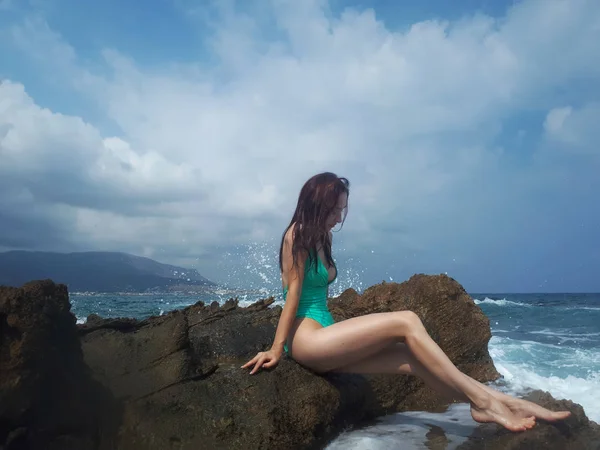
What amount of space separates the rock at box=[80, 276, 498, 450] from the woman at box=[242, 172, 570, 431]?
222 millimetres

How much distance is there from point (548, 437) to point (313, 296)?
6.12 ft

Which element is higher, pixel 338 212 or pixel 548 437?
pixel 338 212

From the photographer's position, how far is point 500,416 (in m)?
3.47

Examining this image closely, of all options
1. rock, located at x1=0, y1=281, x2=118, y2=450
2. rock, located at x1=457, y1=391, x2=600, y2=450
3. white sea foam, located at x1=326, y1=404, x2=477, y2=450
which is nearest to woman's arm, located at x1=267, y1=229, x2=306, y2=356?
white sea foam, located at x1=326, y1=404, x2=477, y2=450

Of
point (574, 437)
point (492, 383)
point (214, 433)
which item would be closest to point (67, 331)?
point (214, 433)

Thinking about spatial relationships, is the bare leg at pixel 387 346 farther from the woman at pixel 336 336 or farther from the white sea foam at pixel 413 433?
the white sea foam at pixel 413 433

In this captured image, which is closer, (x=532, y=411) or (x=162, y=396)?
(x=162, y=396)

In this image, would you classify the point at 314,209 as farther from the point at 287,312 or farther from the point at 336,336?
the point at 336,336

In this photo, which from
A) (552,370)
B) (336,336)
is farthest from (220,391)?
(552,370)

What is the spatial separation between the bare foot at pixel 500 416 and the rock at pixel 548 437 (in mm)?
48

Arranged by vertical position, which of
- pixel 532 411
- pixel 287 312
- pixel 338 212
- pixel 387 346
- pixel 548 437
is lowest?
pixel 548 437

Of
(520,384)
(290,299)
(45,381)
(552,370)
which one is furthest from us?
(552,370)

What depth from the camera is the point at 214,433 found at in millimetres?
3209

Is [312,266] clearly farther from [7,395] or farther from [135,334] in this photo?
[7,395]
